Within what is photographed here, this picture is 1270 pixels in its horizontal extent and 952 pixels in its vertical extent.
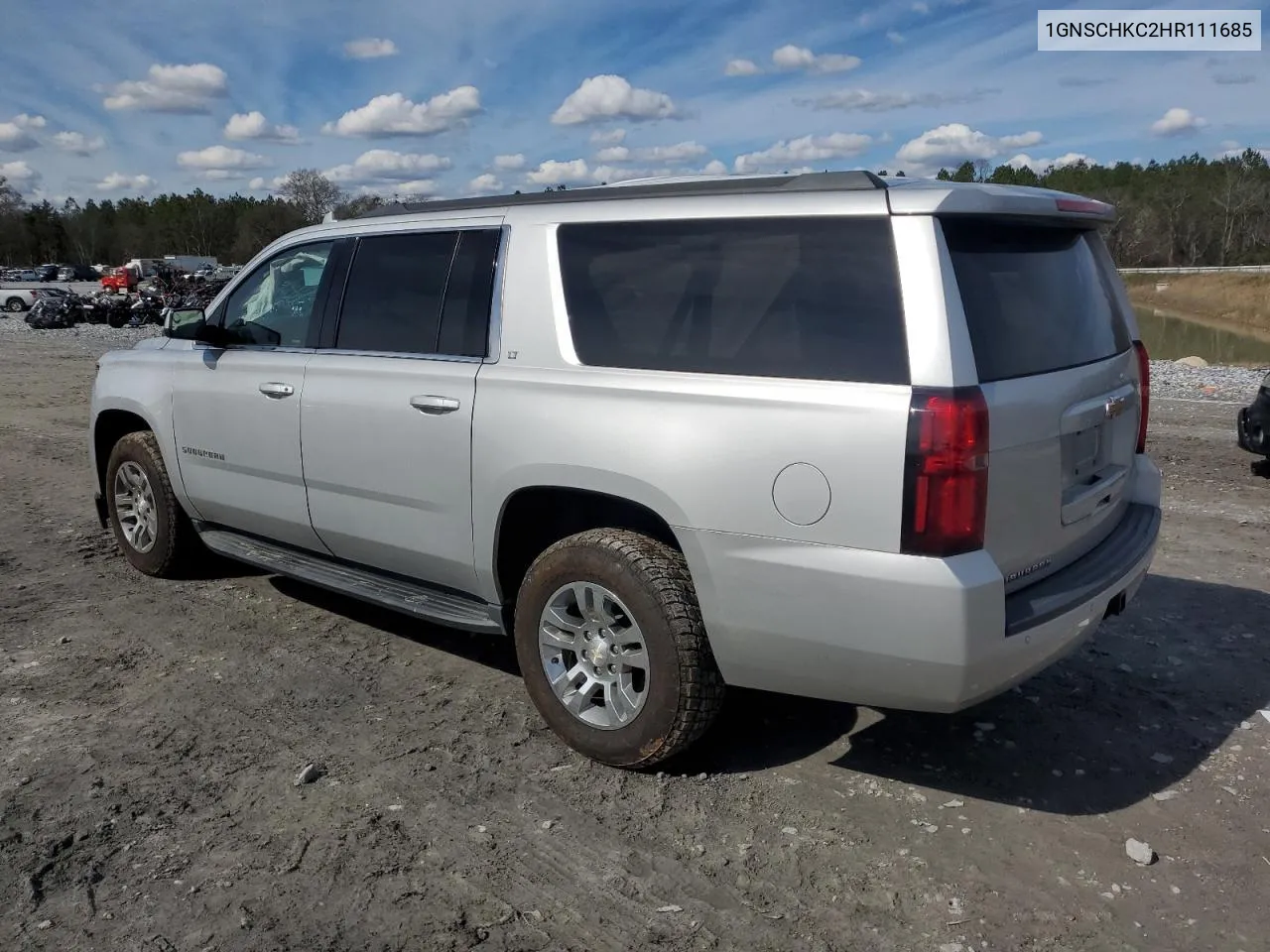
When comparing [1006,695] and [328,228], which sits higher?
[328,228]

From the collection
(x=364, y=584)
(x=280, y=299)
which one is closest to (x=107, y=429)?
(x=280, y=299)

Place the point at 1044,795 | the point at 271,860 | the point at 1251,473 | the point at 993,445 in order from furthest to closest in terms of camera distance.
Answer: the point at 1251,473 < the point at 1044,795 < the point at 271,860 < the point at 993,445

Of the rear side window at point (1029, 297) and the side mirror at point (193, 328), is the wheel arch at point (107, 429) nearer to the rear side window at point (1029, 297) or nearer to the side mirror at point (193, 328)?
the side mirror at point (193, 328)

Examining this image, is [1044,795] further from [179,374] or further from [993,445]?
[179,374]

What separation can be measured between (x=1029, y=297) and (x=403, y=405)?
93.2 inches

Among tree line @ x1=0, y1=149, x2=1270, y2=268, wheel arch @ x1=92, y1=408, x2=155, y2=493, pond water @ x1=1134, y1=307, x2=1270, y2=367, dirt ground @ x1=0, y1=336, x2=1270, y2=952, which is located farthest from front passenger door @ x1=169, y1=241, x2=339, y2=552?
tree line @ x1=0, y1=149, x2=1270, y2=268

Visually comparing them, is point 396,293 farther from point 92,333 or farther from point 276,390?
point 92,333

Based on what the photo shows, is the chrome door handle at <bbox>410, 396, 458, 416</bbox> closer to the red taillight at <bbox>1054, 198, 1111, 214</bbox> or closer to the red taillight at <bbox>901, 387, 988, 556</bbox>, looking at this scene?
the red taillight at <bbox>901, 387, 988, 556</bbox>

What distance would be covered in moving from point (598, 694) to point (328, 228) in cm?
258

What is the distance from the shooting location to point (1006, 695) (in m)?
4.33

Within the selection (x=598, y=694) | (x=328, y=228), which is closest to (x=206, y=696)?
(x=598, y=694)

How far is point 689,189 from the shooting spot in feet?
11.9

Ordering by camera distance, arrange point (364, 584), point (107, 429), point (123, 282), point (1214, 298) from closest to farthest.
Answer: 1. point (364, 584)
2. point (107, 429)
3. point (123, 282)
4. point (1214, 298)

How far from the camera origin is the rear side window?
3.09 m
